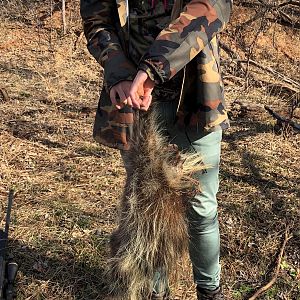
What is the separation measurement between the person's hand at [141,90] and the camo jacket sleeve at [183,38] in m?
0.02

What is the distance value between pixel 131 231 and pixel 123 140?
0.33 meters

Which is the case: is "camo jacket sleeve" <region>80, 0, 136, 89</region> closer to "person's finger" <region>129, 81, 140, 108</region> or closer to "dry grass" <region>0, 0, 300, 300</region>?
"person's finger" <region>129, 81, 140, 108</region>

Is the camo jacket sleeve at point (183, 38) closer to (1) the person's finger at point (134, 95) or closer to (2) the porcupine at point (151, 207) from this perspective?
(1) the person's finger at point (134, 95)

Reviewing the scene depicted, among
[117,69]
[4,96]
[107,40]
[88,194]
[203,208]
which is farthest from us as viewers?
[4,96]

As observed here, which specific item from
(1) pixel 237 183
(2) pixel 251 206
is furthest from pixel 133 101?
(1) pixel 237 183

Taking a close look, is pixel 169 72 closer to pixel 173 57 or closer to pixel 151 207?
pixel 173 57

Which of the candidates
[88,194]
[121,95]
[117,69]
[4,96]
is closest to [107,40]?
[117,69]

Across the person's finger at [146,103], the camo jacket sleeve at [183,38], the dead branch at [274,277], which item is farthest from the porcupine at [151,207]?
the dead branch at [274,277]

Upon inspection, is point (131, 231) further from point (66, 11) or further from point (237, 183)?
point (66, 11)

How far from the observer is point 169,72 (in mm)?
1459

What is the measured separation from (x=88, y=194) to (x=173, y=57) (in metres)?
2.16

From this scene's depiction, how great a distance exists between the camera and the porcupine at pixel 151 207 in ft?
5.10

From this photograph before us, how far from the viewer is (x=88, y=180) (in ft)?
12.1

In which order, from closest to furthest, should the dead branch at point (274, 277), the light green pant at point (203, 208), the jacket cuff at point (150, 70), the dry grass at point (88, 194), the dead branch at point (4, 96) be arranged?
the jacket cuff at point (150, 70) → the light green pant at point (203, 208) → the dead branch at point (274, 277) → the dry grass at point (88, 194) → the dead branch at point (4, 96)
